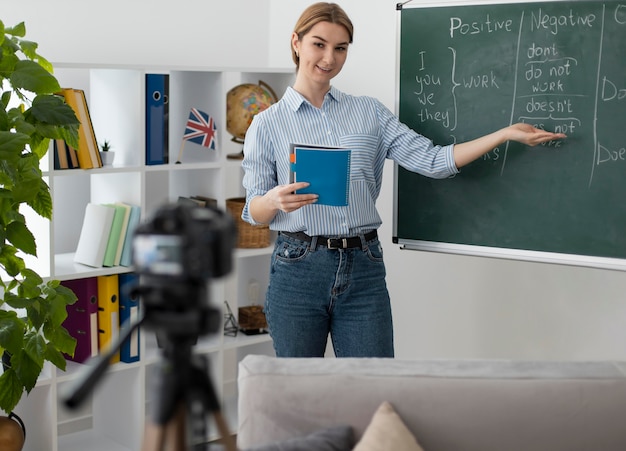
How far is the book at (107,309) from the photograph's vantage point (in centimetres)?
313

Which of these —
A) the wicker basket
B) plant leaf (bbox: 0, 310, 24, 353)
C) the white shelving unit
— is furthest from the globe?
plant leaf (bbox: 0, 310, 24, 353)

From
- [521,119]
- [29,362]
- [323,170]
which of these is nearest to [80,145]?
[29,362]

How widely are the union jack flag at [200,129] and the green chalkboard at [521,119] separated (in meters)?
0.83

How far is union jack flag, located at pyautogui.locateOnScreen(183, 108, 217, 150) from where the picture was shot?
10.8 feet

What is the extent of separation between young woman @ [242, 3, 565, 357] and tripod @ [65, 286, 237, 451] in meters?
1.54

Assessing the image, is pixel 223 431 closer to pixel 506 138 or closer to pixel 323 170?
pixel 323 170

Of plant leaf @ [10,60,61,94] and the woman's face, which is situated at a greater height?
the woman's face

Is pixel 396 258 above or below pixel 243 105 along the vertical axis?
below

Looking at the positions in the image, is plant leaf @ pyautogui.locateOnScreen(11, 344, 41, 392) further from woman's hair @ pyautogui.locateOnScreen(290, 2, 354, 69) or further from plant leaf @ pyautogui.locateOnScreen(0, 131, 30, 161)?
woman's hair @ pyautogui.locateOnScreen(290, 2, 354, 69)

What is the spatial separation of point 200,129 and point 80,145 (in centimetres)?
50

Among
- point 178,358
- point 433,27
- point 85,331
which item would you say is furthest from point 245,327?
point 178,358

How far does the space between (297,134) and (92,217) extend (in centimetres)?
103

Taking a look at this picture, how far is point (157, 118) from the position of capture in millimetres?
3164

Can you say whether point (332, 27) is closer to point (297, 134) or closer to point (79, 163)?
point (297, 134)
